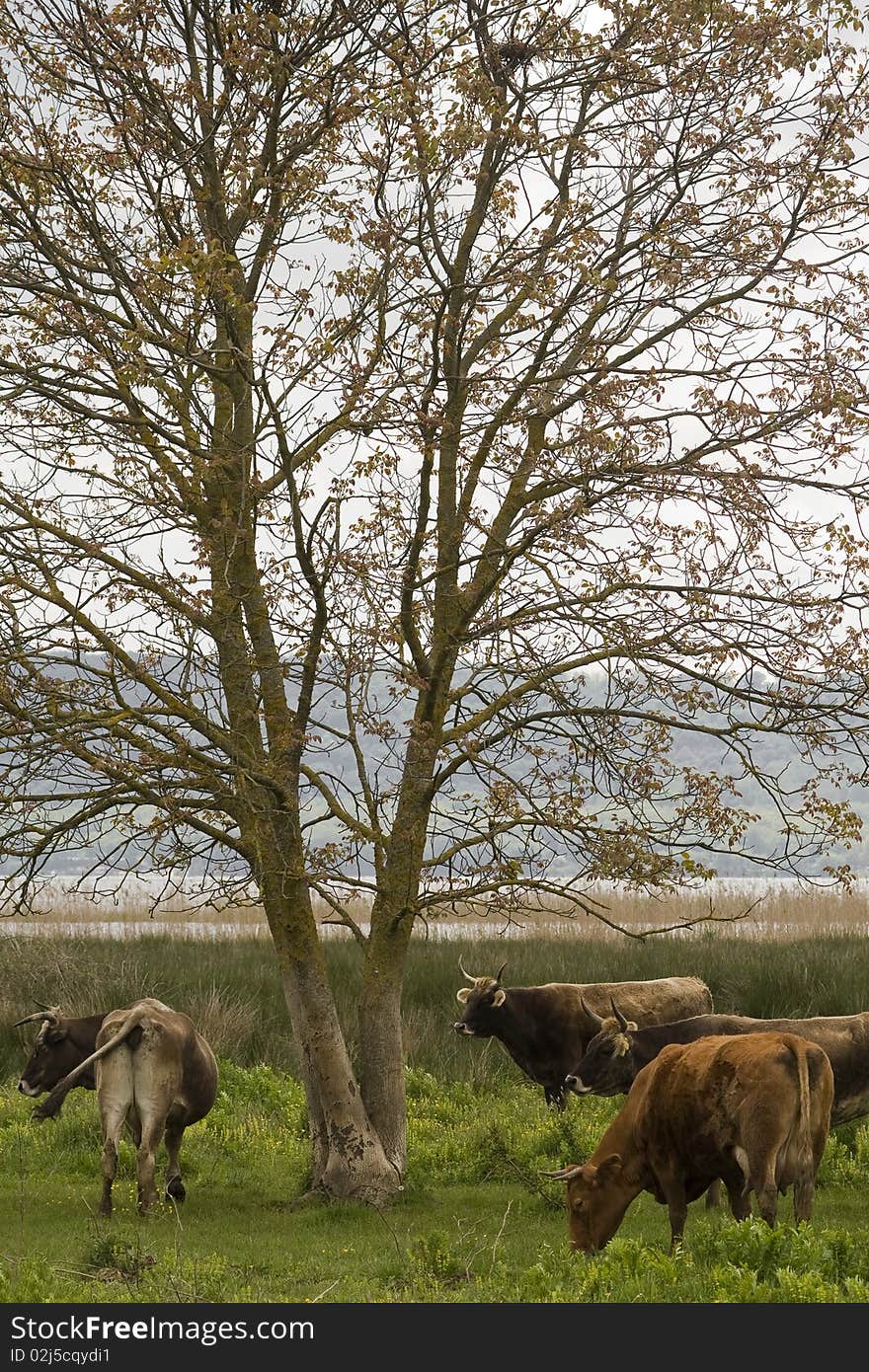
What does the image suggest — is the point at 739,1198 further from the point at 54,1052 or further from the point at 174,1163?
the point at 54,1052

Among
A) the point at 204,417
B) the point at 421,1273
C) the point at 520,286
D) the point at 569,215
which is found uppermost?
the point at 569,215

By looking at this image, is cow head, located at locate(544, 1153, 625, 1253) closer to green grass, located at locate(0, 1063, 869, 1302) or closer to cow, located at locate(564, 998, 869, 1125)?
green grass, located at locate(0, 1063, 869, 1302)

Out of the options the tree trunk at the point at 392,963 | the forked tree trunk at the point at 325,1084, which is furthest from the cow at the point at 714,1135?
the tree trunk at the point at 392,963

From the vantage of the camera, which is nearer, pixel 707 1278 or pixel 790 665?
pixel 707 1278

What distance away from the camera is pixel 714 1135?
10.3m

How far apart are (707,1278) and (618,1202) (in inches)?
91.5

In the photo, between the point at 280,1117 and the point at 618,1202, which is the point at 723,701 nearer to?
the point at 618,1202

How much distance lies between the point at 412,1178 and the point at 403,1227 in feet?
5.46

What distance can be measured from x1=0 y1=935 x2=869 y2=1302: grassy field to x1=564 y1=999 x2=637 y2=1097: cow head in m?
1.01

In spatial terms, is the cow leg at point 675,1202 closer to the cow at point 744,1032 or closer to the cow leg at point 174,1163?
the cow at point 744,1032

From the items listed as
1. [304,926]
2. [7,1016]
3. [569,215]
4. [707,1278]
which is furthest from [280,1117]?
[569,215]

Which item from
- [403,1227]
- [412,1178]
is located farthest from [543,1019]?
[403,1227]

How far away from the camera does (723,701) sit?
13.8m

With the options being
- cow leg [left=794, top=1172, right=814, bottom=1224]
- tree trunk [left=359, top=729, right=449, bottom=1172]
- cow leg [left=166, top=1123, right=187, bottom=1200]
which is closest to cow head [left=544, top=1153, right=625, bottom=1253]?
cow leg [left=794, top=1172, right=814, bottom=1224]
